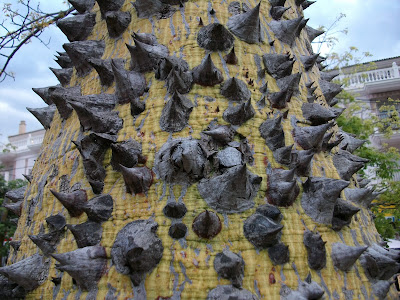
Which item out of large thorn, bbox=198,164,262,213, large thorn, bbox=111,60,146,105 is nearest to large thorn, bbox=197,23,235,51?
large thorn, bbox=111,60,146,105

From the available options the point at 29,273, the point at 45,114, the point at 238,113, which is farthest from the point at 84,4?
the point at 29,273

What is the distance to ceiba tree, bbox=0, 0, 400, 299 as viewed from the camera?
144cm

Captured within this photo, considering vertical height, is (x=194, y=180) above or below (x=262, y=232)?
above

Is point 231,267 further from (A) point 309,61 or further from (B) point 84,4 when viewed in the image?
(B) point 84,4

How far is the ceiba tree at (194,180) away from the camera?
4.72 ft

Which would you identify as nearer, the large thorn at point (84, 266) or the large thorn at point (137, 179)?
the large thorn at point (84, 266)

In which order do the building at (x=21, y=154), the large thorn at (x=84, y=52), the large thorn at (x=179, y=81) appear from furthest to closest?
1. the building at (x=21, y=154)
2. the large thorn at (x=84, y=52)
3. the large thorn at (x=179, y=81)

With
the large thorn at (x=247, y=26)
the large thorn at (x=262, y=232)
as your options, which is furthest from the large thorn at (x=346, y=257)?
the large thorn at (x=247, y=26)

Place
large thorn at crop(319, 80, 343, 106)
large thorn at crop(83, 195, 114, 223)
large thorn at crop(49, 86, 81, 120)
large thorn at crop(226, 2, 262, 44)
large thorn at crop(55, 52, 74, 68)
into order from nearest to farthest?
large thorn at crop(83, 195, 114, 223)
large thorn at crop(226, 2, 262, 44)
large thorn at crop(49, 86, 81, 120)
large thorn at crop(319, 80, 343, 106)
large thorn at crop(55, 52, 74, 68)

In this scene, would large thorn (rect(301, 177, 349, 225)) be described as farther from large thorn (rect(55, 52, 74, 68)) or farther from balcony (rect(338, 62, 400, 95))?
balcony (rect(338, 62, 400, 95))

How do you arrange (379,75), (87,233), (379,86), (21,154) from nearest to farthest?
(87,233), (379,86), (379,75), (21,154)

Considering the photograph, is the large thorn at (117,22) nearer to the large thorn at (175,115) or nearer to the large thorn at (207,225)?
the large thorn at (175,115)

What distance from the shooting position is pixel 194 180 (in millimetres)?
1593

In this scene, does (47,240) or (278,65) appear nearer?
(47,240)
